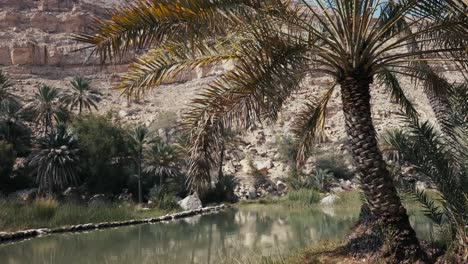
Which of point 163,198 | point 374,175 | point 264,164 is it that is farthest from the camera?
point 264,164

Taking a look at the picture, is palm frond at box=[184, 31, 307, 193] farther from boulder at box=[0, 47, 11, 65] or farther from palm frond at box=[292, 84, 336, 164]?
boulder at box=[0, 47, 11, 65]

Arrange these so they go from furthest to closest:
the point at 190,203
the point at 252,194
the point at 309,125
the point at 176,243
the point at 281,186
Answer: the point at 281,186
the point at 252,194
the point at 190,203
the point at 176,243
the point at 309,125

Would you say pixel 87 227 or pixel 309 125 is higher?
pixel 309 125

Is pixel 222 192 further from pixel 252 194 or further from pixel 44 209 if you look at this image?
pixel 44 209

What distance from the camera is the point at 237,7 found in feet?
17.3

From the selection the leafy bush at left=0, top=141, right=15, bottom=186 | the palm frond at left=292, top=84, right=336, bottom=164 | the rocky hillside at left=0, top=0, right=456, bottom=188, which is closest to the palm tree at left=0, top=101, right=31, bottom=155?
the leafy bush at left=0, top=141, right=15, bottom=186

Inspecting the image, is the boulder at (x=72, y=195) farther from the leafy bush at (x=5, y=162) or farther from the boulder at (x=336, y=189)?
the boulder at (x=336, y=189)

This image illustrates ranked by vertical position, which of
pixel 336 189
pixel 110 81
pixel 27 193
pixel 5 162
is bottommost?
pixel 336 189

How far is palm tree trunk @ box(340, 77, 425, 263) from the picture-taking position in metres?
5.95

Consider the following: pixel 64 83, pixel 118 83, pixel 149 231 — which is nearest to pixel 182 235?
pixel 149 231

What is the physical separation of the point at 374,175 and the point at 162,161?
30.1 meters

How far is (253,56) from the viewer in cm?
540

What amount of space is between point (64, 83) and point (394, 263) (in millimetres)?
61137

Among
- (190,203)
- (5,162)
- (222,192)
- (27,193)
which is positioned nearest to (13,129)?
(5,162)
